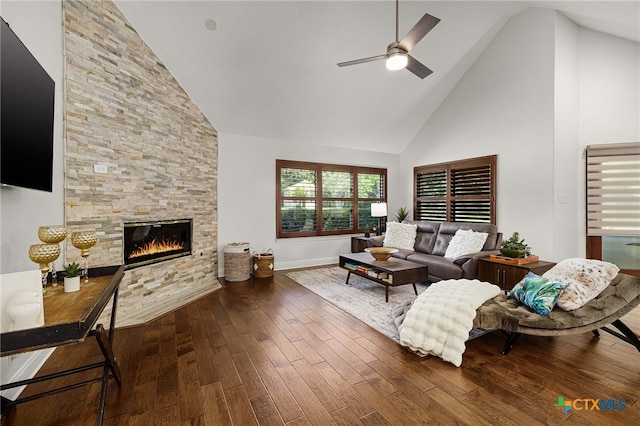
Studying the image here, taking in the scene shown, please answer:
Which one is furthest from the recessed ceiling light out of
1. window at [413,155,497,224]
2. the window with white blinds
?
the window with white blinds

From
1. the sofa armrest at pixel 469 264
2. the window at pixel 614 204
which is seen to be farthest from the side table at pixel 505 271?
the window at pixel 614 204

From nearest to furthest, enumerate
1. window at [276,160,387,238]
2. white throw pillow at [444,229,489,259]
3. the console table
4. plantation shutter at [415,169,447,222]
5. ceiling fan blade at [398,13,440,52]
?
the console table → ceiling fan blade at [398,13,440,52] → white throw pillow at [444,229,489,259] → window at [276,160,387,238] → plantation shutter at [415,169,447,222]

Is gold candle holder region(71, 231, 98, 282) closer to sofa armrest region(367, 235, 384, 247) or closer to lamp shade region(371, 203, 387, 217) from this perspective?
sofa armrest region(367, 235, 384, 247)

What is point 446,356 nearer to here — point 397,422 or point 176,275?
point 397,422

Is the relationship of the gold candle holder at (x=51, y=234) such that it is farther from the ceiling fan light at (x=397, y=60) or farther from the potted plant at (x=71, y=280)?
the ceiling fan light at (x=397, y=60)

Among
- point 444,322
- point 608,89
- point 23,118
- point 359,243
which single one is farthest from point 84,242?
point 608,89

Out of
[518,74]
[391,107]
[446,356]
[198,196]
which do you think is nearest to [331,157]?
[391,107]

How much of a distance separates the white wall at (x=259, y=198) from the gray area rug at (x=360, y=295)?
2.07ft

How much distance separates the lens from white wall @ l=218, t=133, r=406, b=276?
4965mm

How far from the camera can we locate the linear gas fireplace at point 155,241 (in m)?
3.35

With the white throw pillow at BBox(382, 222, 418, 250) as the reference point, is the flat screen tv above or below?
above

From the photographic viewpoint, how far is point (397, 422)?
164 cm

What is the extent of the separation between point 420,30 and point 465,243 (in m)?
3.00
